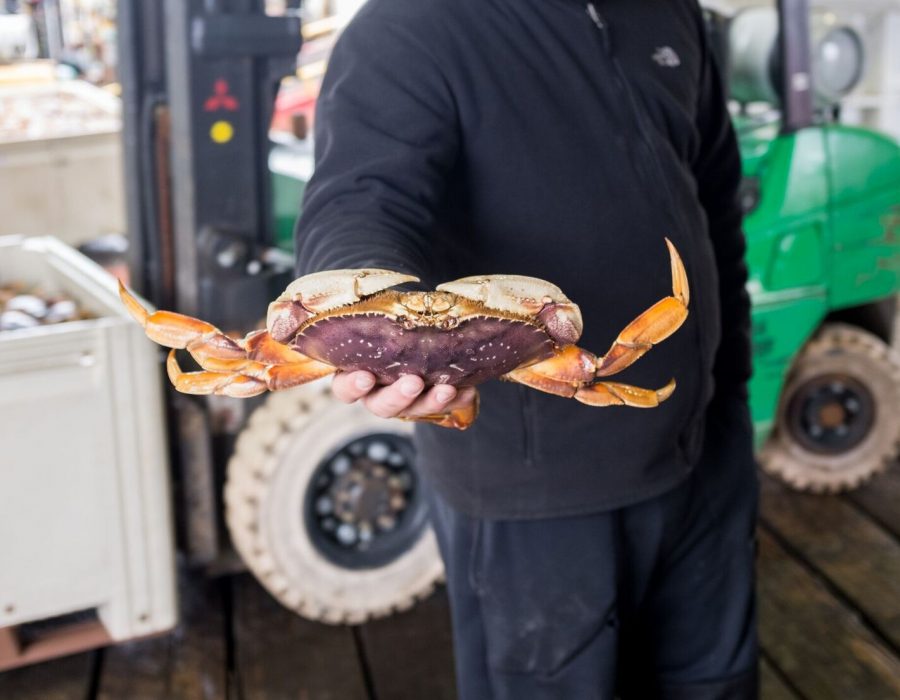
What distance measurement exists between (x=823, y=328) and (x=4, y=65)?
5.22 metres

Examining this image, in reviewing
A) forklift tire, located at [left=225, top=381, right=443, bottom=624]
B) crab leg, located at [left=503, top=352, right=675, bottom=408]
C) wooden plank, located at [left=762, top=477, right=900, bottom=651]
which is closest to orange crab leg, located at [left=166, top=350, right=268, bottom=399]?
crab leg, located at [left=503, top=352, right=675, bottom=408]

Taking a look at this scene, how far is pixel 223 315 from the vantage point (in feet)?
7.92

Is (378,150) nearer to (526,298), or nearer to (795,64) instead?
(526,298)

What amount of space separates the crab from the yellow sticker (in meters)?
1.28

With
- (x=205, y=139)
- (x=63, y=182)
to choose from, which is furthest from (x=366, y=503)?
(x=63, y=182)

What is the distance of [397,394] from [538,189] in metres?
0.41

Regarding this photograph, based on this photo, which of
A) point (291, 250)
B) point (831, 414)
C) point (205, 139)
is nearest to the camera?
point (205, 139)

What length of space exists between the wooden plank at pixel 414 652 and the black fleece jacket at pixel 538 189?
106 centimetres

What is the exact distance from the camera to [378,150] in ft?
3.82

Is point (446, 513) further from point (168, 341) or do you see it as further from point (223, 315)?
point (223, 315)

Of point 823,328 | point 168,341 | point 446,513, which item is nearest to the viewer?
point 168,341

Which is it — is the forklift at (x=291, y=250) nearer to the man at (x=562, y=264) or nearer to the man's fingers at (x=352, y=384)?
the man at (x=562, y=264)

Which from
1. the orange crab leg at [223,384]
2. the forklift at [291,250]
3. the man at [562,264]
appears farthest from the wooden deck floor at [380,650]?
the orange crab leg at [223,384]

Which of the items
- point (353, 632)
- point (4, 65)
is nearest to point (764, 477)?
point (353, 632)
